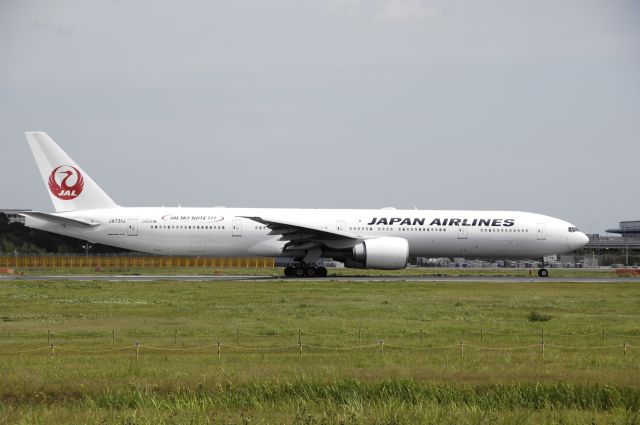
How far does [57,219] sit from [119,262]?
24.5 m

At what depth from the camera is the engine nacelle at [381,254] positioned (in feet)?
164

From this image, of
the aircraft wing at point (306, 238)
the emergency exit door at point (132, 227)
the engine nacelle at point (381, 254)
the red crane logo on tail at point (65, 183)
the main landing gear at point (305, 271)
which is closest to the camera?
the aircraft wing at point (306, 238)

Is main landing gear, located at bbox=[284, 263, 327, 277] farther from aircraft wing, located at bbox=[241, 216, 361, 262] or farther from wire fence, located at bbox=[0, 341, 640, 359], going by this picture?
wire fence, located at bbox=[0, 341, 640, 359]

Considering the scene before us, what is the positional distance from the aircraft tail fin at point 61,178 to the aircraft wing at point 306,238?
10.2 meters

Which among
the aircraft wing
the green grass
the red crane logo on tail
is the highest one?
the red crane logo on tail

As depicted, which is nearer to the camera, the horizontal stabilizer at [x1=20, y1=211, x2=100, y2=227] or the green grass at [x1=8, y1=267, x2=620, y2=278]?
the horizontal stabilizer at [x1=20, y1=211, x2=100, y2=227]

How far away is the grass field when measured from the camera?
13773 millimetres

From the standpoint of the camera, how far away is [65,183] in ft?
172

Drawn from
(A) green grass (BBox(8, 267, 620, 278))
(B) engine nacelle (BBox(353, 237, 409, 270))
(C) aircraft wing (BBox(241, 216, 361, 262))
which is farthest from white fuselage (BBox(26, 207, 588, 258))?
(A) green grass (BBox(8, 267, 620, 278))

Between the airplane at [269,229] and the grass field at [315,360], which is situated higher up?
the airplane at [269,229]

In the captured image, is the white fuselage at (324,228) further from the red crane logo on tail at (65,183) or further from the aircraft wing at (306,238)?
the red crane logo on tail at (65,183)

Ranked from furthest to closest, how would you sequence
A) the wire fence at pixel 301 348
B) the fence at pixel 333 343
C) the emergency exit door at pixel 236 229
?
the emergency exit door at pixel 236 229
the fence at pixel 333 343
the wire fence at pixel 301 348

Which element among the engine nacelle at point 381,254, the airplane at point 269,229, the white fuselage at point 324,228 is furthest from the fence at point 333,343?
the white fuselage at point 324,228

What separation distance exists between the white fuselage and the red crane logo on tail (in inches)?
50.0
